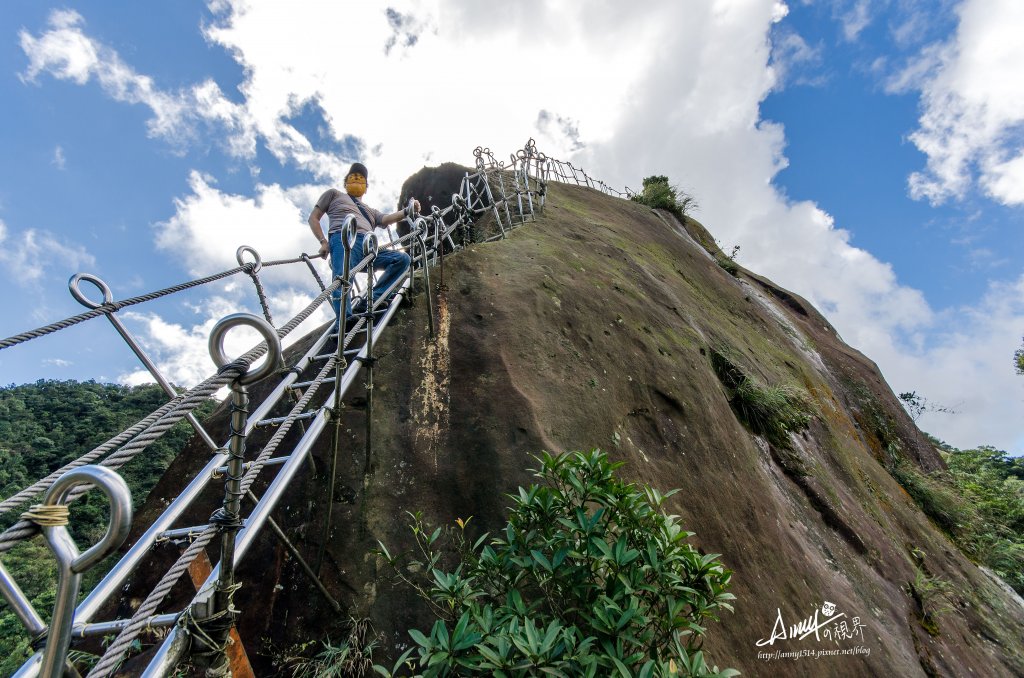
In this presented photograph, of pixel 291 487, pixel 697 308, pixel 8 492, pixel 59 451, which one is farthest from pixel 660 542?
pixel 59 451

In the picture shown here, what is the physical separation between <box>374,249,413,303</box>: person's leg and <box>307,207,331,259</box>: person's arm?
0.79 meters

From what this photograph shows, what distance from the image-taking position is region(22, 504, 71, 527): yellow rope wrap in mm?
943

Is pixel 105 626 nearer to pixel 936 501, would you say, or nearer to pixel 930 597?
pixel 930 597

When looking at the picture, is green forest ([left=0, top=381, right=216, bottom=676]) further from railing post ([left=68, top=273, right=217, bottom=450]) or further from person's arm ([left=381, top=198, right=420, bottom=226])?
railing post ([left=68, top=273, right=217, bottom=450])

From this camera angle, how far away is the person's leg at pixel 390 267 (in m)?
4.23

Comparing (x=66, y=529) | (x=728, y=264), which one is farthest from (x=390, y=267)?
(x=728, y=264)

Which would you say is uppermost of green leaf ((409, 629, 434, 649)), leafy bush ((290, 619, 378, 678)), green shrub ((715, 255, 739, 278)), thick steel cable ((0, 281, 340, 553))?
green shrub ((715, 255, 739, 278))

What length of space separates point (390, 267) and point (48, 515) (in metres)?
3.46

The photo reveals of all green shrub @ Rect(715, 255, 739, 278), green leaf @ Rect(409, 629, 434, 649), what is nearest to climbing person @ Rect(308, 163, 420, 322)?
green leaf @ Rect(409, 629, 434, 649)

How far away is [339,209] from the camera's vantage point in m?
4.74

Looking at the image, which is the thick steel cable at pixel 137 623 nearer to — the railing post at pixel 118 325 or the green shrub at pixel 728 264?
the railing post at pixel 118 325

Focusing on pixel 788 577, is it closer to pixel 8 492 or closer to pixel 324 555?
pixel 324 555

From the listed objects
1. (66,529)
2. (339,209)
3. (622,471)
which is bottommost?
(66,529)

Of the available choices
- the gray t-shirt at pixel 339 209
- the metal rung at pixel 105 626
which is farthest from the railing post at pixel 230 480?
the gray t-shirt at pixel 339 209
